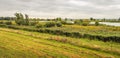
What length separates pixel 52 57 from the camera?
57.7ft

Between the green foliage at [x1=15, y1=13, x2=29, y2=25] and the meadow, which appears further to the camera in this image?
the green foliage at [x1=15, y1=13, x2=29, y2=25]

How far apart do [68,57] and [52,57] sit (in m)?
1.40

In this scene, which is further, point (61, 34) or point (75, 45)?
point (61, 34)

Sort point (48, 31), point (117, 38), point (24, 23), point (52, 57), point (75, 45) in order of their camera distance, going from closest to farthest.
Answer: point (52, 57) → point (75, 45) → point (117, 38) → point (48, 31) → point (24, 23)

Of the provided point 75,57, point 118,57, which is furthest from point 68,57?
point 118,57

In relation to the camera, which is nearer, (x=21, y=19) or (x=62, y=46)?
(x=62, y=46)

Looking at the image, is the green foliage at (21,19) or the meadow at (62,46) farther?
the green foliage at (21,19)

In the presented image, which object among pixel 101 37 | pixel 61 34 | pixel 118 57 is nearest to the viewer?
pixel 118 57

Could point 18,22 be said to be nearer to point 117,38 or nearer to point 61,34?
point 61,34

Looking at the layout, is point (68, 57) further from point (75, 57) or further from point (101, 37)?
point (101, 37)

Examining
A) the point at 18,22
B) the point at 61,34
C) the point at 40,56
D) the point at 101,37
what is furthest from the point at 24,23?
the point at 40,56

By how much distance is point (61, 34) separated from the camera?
38.4m

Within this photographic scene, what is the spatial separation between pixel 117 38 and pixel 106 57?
1044 centimetres

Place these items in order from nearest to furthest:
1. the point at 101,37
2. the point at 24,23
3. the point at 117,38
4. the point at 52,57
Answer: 1. the point at 52,57
2. the point at 117,38
3. the point at 101,37
4. the point at 24,23
